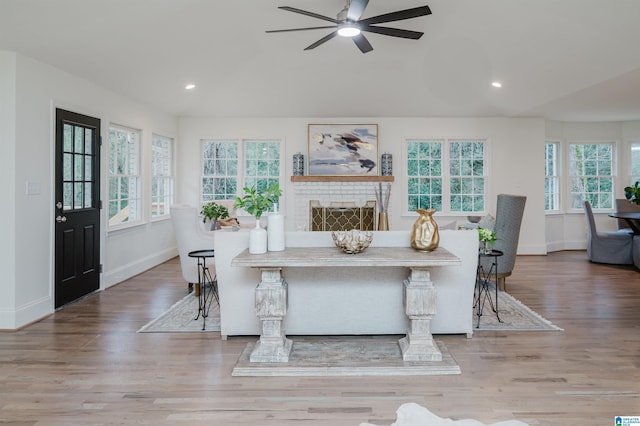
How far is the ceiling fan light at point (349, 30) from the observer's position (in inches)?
133

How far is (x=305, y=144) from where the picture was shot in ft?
25.1

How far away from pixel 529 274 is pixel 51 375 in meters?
5.74

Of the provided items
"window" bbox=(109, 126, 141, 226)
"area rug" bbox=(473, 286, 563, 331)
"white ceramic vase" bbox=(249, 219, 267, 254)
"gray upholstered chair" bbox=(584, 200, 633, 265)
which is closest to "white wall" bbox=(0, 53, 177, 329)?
"window" bbox=(109, 126, 141, 226)

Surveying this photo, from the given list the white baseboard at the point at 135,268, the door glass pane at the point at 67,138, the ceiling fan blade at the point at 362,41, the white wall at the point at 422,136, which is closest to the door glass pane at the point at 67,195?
the door glass pane at the point at 67,138

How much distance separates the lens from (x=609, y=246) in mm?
6574

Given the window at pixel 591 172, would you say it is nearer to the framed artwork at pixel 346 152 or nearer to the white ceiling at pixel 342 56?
the white ceiling at pixel 342 56

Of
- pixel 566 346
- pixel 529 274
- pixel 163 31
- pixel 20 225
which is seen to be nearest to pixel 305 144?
pixel 163 31

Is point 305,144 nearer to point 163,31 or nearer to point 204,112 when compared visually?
point 204,112

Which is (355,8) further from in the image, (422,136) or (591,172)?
(591,172)

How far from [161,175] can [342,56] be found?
Answer: 3.73m

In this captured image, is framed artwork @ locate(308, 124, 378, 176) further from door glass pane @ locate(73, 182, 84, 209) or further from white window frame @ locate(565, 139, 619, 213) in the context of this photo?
white window frame @ locate(565, 139, 619, 213)

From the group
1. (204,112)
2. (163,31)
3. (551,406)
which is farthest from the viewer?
(204,112)

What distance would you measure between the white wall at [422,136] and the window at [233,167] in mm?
164

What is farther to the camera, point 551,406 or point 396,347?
point 396,347
